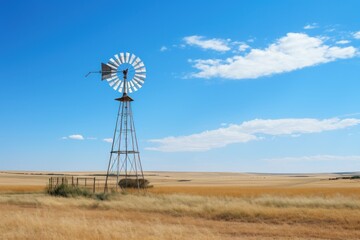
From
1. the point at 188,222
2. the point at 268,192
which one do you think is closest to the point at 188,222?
the point at 188,222

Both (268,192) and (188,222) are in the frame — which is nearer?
(188,222)

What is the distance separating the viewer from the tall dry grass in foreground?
14641 mm

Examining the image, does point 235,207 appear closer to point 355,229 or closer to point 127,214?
point 127,214

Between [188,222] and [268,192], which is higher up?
[188,222]

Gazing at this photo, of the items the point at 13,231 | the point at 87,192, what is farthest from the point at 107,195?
the point at 13,231

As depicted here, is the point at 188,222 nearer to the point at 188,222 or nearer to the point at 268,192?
the point at 188,222

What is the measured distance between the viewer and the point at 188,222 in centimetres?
2047

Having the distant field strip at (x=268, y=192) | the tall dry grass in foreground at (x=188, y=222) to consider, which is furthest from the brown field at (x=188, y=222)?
the distant field strip at (x=268, y=192)

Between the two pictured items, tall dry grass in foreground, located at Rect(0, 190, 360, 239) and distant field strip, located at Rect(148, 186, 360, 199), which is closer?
tall dry grass in foreground, located at Rect(0, 190, 360, 239)

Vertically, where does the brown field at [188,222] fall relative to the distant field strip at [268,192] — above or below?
above

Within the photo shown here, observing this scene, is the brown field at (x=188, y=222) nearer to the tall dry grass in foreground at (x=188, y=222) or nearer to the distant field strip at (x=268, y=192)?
the tall dry grass in foreground at (x=188, y=222)

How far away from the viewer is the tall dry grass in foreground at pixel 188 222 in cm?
1464

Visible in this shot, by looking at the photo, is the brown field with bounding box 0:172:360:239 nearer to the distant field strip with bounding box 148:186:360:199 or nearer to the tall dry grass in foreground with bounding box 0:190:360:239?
the tall dry grass in foreground with bounding box 0:190:360:239

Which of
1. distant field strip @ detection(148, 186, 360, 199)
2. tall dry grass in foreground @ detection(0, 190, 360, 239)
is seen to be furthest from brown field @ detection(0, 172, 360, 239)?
distant field strip @ detection(148, 186, 360, 199)
